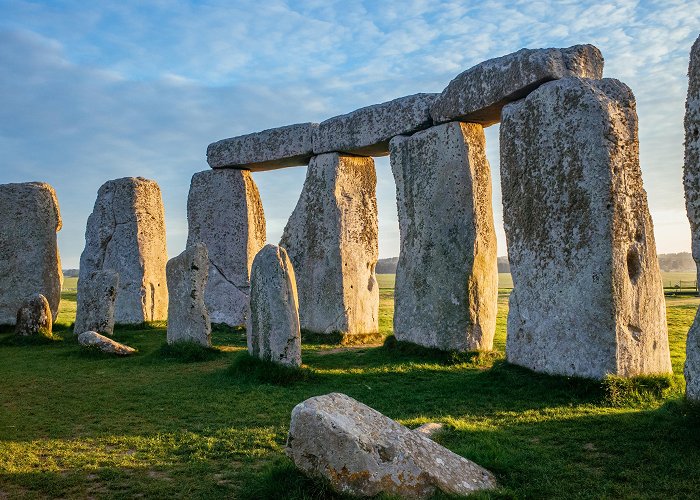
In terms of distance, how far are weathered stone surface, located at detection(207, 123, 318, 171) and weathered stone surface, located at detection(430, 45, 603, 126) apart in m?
4.78

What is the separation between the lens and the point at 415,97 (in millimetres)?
12492

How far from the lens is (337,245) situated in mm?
14125

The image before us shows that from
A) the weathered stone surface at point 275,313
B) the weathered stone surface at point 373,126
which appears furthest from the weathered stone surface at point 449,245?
the weathered stone surface at point 275,313

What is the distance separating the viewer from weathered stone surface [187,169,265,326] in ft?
54.8

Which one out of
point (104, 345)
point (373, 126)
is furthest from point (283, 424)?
point (373, 126)

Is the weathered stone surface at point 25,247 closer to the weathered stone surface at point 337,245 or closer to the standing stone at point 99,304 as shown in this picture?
the standing stone at point 99,304

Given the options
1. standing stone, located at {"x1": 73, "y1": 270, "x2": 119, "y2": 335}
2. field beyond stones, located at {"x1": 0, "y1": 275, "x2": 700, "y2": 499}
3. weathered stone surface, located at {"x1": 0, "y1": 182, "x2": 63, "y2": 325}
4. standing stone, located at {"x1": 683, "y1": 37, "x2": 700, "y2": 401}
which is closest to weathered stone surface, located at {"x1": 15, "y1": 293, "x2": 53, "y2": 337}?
standing stone, located at {"x1": 73, "y1": 270, "x2": 119, "y2": 335}

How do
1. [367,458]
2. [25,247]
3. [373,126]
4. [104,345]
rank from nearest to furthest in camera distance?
1. [367,458]
2. [104,345]
3. [373,126]
4. [25,247]

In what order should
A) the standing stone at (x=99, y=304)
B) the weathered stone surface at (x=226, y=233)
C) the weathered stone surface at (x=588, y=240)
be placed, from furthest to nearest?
the weathered stone surface at (x=226, y=233), the standing stone at (x=99, y=304), the weathered stone surface at (x=588, y=240)

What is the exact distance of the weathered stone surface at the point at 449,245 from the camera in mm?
10898

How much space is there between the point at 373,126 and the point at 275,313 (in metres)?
5.37

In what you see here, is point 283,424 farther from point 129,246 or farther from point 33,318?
point 129,246

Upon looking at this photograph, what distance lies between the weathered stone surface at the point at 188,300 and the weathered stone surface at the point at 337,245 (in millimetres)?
2761

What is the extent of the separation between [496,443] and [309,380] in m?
4.07
